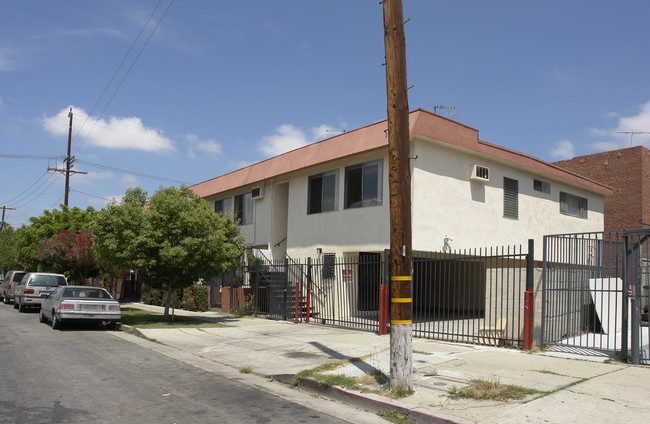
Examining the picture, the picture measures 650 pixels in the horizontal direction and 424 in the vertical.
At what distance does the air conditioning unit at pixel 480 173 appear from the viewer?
17938mm

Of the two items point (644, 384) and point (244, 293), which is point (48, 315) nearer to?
point (244, 293)

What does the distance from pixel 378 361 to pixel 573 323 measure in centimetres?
510

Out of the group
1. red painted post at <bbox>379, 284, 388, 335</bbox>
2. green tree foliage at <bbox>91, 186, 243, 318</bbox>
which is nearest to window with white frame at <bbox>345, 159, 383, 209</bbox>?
red painted post at <bbox>379, 284, 388, 335</bbox>

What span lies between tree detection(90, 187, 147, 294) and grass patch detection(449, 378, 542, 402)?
458 inches

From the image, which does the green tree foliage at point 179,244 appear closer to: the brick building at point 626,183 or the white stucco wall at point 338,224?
the white stucco wall at point 338,224

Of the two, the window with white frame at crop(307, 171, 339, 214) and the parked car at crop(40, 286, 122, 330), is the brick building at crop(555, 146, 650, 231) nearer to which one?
the window with white frame at crop(307, 171, 339, 214)

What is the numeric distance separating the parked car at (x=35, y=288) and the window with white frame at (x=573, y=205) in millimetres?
22123

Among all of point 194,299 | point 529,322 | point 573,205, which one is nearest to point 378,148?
point 529,322

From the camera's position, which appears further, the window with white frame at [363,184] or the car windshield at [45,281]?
the car windshield at [45,281]

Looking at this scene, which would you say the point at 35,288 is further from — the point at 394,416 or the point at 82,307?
the point at 394,416

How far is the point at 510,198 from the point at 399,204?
13252 millimetres

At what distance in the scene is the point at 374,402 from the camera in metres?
7.11

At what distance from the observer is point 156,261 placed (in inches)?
642

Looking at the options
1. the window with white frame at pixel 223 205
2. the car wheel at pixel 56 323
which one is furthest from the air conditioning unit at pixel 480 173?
the car wheel at pixel 56 323
